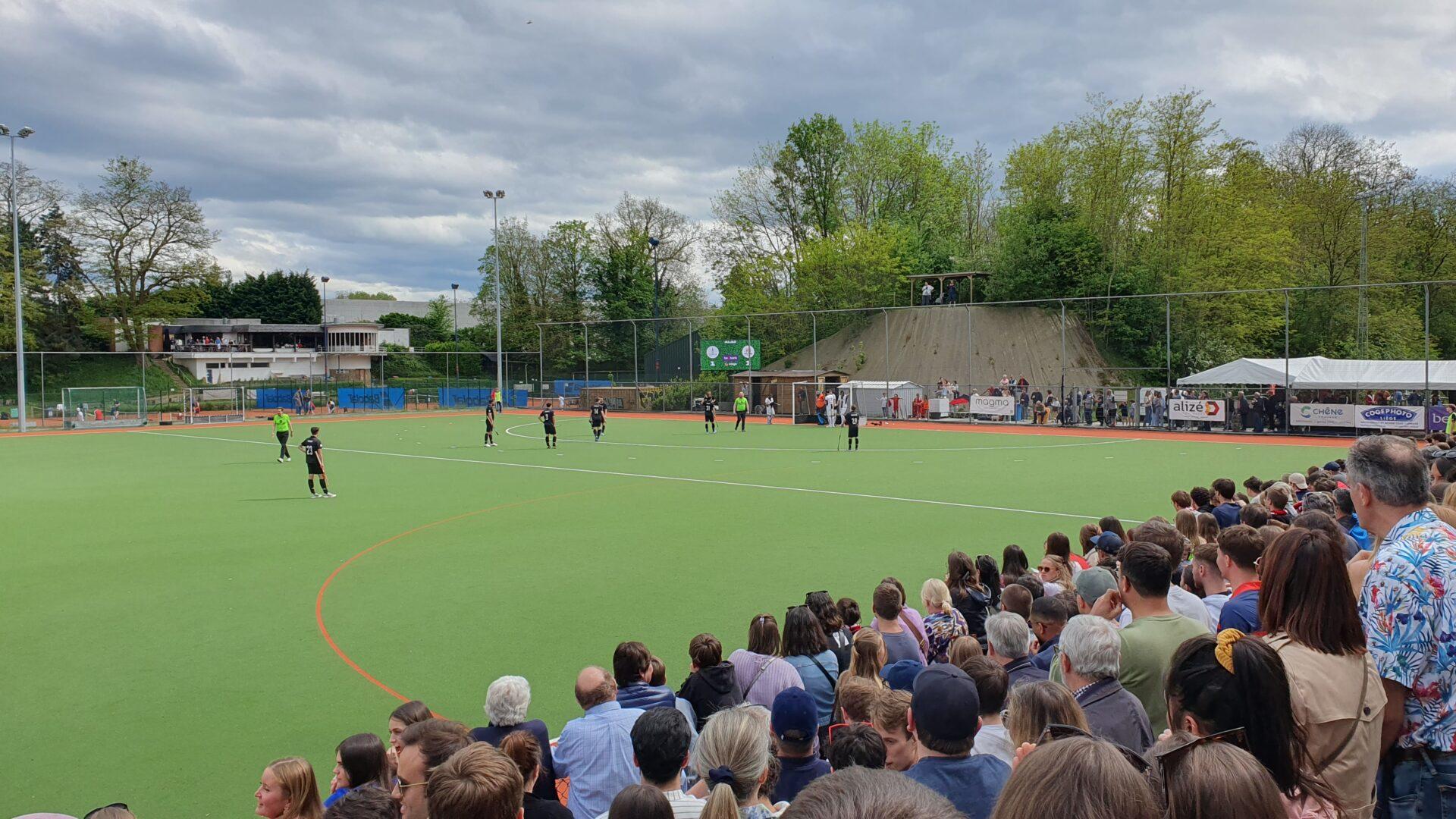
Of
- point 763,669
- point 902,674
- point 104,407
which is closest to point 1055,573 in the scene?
point 902,674

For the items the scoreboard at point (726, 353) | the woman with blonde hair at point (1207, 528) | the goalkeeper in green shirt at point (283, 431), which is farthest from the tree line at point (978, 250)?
the woman with blonde hair at point (1207, 528)

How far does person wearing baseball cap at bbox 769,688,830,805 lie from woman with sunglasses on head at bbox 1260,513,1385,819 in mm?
1877

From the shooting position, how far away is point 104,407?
1821 inches

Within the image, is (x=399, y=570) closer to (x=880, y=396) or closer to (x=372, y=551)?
(x=372, y=551)

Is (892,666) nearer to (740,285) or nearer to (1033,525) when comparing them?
(1033,525)

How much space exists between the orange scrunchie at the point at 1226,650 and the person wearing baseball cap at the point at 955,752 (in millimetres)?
960

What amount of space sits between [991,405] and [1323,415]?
13.7 m

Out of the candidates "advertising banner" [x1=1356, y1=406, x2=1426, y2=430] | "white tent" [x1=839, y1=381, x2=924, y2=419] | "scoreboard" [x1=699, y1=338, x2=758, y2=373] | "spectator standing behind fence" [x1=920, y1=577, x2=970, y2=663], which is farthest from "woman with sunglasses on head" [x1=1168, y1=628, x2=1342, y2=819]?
"scoreboard" [x1=699, y1=338, x2=758, y2=373]

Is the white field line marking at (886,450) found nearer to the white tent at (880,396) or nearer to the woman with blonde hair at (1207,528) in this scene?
the white tent at (880,396)

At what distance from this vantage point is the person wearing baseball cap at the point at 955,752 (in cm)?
335

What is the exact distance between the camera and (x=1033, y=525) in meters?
15.2

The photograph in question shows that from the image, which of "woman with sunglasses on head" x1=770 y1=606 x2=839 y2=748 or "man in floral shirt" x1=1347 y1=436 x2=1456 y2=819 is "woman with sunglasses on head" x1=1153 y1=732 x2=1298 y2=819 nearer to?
"man in floral shirt" x1=1347 y1=436 x2=1456 y2=819

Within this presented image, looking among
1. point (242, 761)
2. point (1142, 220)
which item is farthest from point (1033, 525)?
point (1142, 220)

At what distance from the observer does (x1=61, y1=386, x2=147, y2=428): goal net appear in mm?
44562
